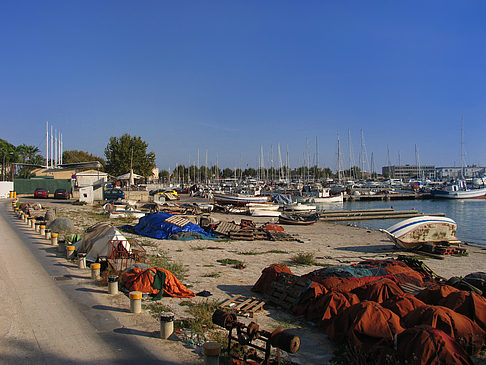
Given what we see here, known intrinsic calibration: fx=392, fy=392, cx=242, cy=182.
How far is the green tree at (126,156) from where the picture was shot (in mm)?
89562

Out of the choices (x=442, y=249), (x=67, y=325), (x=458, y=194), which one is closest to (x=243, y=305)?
(x=67, y=325)

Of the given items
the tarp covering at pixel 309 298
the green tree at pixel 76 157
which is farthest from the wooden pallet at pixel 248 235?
the green tree at pixel 76 157

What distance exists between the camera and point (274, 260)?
764 inches

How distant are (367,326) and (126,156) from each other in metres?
87.1

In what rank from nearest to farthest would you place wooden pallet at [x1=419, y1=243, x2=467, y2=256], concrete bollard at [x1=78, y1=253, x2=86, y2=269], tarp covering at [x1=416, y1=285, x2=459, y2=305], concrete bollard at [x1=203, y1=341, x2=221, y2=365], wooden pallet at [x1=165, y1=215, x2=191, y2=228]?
concrete bollard at [x1=203, y1=341, x2=221, y2=365] < tarp covering at [x1=416, y1=285, x2=459, y2=305] < concrete bollard at [x1=78, y1=253, x2=86, y2=269] < wooden pallet at [x1=419, y1=243, x2=467, y2=256] < wooden pallet at [x1=165, y1=215, x2=191, y2=228]

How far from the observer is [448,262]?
2112 centimetres

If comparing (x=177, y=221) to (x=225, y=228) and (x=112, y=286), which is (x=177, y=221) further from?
(x=112, y=286)

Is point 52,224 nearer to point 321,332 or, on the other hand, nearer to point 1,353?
point 1,353

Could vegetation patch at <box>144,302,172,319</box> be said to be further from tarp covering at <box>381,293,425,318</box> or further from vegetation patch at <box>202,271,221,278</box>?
tarp covering at <box>381,293,425,318</box>

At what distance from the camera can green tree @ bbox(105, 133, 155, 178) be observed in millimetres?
89562

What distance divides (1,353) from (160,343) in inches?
119

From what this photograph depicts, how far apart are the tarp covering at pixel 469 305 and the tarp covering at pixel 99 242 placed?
37.7ft

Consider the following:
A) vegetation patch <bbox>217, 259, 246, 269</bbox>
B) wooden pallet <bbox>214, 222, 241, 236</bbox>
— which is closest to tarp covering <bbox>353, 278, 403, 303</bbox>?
vegetation patch <bbox>217, 259, 246, 269</bbox>

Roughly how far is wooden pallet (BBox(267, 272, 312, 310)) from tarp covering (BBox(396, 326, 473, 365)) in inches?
157
